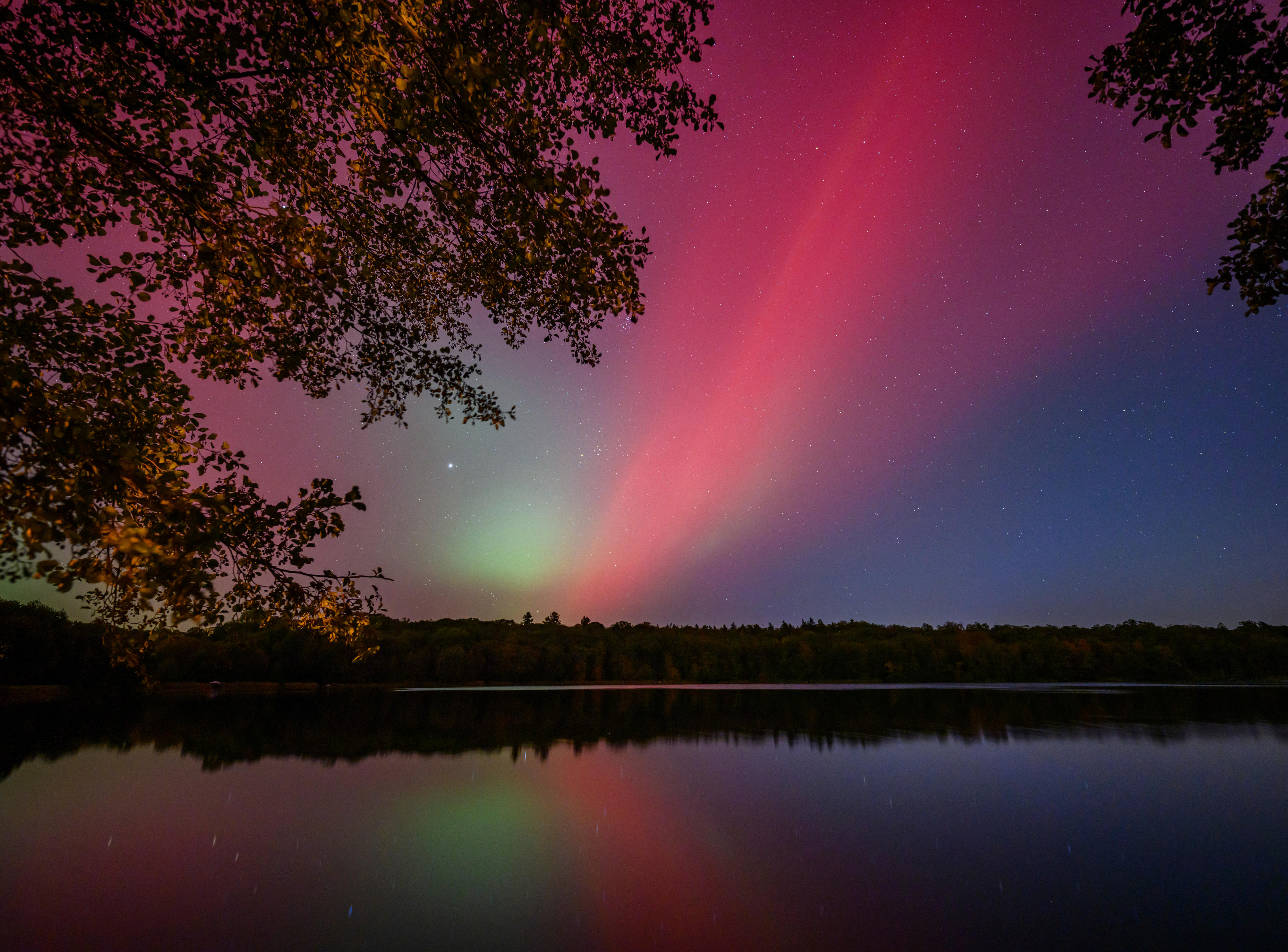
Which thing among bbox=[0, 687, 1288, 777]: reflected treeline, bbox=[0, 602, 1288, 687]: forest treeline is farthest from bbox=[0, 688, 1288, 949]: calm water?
bbox=[0, 602, 1288, 687]: forest treeline

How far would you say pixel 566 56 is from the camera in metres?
4.99

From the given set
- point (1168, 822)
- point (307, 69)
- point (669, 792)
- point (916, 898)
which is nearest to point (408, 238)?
point (307, 69)

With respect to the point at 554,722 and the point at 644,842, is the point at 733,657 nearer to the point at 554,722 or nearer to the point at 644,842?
the point at 554,722

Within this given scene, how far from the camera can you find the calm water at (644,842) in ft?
37.6

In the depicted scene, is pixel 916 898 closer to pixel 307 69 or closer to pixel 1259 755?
pixel 307 69

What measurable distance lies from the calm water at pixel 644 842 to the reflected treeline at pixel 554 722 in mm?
905

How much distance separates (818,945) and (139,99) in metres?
16.1

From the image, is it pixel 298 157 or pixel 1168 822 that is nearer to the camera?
pixel 298 157

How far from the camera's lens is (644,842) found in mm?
17250

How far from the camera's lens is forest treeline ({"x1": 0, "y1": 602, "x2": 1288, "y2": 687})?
367 ft

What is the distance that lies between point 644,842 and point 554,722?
33823 mm

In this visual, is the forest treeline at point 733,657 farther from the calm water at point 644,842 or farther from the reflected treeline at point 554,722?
the calm water at point 644,842

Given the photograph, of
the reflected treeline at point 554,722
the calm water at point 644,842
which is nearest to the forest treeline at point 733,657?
the reflected treeline at point 554,722

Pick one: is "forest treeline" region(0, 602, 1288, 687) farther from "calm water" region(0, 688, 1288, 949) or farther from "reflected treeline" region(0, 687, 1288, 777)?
"calm water" region(0, 688, 1288, 949)
